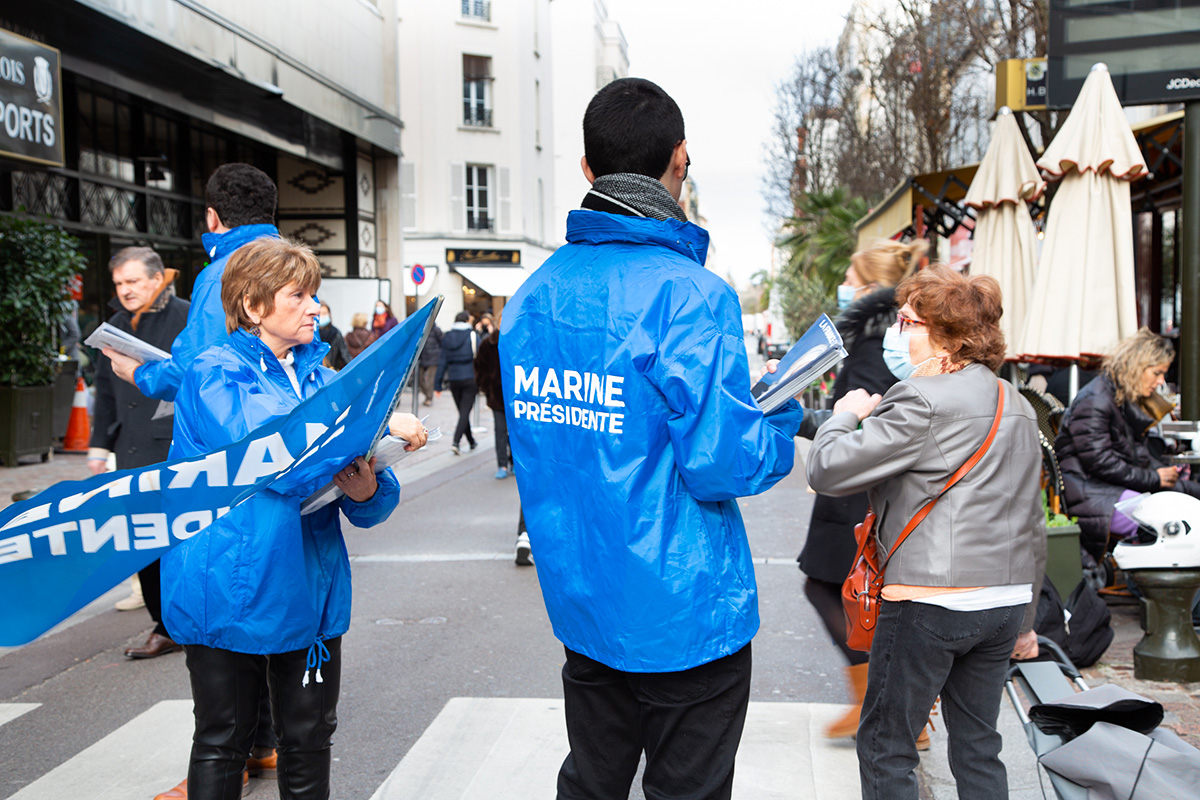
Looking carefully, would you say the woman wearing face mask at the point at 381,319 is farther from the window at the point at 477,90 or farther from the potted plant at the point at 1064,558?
the window at the point at 477,90

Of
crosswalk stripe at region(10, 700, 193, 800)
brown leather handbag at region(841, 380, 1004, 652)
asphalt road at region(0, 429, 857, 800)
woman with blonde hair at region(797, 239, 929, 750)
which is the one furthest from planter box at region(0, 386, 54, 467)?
brown leather handbag at region(841, 380, 1004, 652)

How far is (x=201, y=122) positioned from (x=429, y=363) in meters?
6.84

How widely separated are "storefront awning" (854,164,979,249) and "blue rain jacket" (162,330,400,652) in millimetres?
10524

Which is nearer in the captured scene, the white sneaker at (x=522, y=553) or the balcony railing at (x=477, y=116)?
the white sneaker at (x=522, y=553)

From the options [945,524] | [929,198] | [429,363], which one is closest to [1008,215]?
[929,198]

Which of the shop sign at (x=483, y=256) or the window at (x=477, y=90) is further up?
the window at (x=477, y=90)

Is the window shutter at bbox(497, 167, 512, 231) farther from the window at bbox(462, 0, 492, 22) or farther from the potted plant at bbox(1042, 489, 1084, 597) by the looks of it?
the potted plant at bbox(1042, 489, 1084, 597)

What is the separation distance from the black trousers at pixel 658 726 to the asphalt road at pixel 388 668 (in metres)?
1.50

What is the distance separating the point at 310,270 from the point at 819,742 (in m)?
2.59

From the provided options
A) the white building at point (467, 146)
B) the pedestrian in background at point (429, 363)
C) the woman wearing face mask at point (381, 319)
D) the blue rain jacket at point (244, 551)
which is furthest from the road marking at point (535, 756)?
the white building at point (467, 146)

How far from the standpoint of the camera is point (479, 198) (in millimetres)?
37125

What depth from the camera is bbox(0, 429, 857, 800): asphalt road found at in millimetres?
4004

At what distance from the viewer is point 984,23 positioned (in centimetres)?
1472

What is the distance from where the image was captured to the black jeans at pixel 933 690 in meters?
2.73
